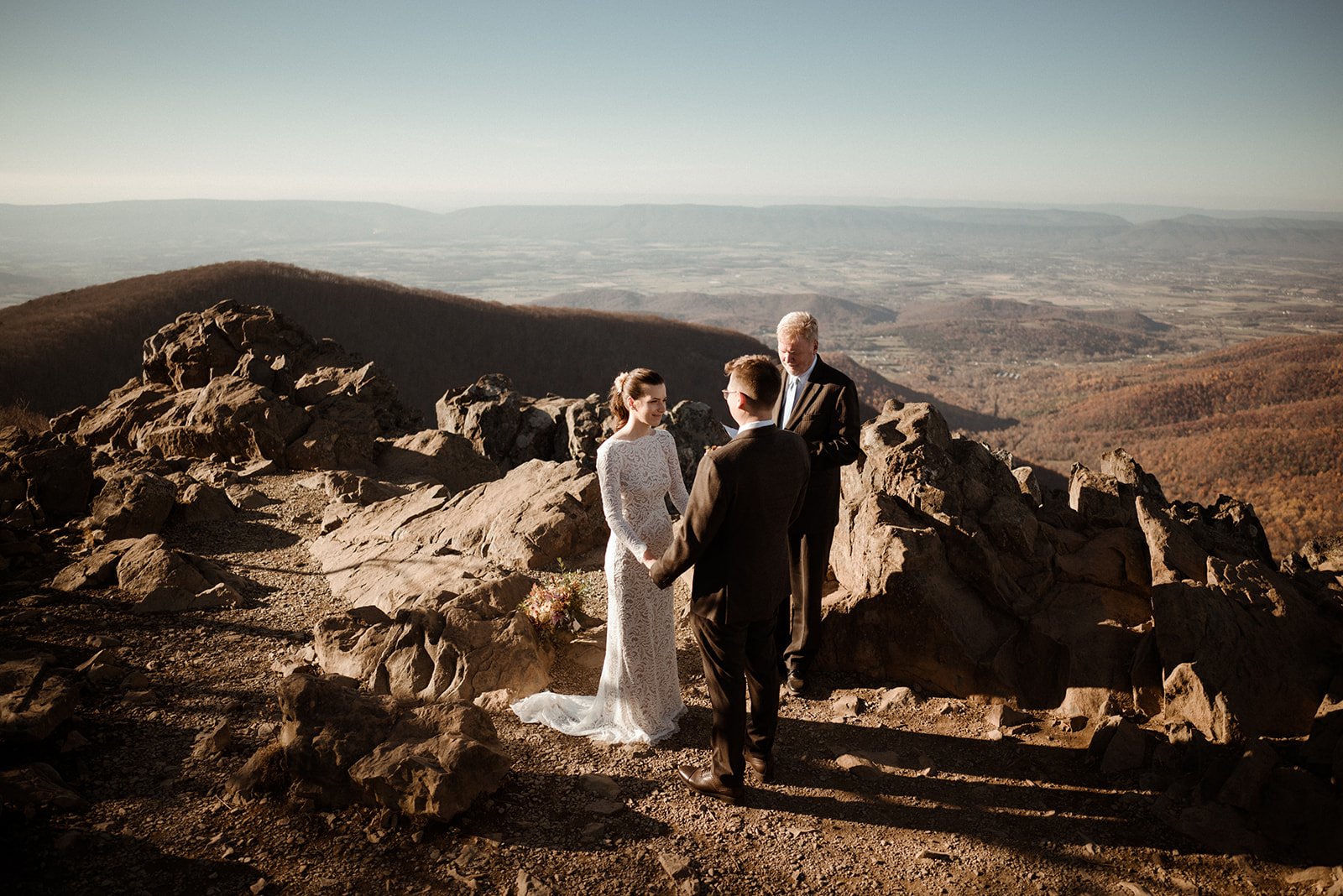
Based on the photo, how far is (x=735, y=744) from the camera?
15.6 feet

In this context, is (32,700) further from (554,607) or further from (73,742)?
(554,607)

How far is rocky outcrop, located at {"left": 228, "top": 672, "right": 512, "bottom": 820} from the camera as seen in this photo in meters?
4.57

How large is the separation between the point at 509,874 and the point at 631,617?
1.82 metres

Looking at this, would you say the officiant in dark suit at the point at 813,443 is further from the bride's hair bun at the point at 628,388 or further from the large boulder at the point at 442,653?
the large boulder at the point at 442,653

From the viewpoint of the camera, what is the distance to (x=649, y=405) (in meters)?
5.01

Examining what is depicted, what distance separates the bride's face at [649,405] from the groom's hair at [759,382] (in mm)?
801

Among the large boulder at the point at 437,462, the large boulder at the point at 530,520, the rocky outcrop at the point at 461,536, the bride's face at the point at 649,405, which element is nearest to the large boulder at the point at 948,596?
the bride's face at the point at 649,405

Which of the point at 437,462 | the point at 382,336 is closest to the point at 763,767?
the point at 437,462

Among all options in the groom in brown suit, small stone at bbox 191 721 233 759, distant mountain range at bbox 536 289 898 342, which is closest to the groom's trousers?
the groom in brown suit

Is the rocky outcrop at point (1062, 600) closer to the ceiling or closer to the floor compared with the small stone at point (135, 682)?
closer to the ceiling

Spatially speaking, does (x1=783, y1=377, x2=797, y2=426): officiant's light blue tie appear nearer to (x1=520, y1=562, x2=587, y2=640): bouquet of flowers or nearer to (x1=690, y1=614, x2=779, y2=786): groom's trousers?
(x1=690, y1=614, x2=779, y2=786): groom's trousers

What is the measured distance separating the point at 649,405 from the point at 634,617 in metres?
1.61

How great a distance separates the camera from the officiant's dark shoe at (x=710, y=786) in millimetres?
4820

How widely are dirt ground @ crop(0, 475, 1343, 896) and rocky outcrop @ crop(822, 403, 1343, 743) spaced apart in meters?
0.53
